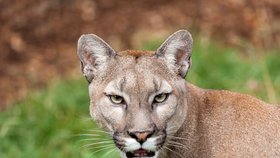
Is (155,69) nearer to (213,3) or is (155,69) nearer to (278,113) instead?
(278,113)

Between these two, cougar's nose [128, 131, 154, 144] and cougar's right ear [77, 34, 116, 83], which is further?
cougar's right ear [77, 34, 116, 83]

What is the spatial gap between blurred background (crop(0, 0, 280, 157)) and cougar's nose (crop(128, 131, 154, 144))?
244 centimetres

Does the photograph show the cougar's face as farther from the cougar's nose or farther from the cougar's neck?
the cougar's neck

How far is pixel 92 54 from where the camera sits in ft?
25.0

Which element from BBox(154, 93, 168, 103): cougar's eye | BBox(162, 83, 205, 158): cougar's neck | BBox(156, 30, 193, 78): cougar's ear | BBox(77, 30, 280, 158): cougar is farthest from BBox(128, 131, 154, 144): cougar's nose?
BBox(156, 30, 193, 78): cougar's ear

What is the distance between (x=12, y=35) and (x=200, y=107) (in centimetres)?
649

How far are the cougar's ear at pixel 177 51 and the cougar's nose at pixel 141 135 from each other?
2.57 feet

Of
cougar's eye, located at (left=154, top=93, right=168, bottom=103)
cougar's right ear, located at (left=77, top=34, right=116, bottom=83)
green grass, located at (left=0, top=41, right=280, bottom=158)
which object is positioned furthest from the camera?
green grass, located at (left=0, top=41, right=280, bottom=158)

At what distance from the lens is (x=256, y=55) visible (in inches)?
493

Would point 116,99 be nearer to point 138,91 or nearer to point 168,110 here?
point 138,91

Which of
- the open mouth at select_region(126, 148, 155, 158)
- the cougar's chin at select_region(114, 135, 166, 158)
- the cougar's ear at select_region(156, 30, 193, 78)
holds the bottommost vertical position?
the open mouth at select_region(126, 148, 155, 158)

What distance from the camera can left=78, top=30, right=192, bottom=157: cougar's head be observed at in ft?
22.7

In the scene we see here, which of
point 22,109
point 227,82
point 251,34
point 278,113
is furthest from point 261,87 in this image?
point 278,113

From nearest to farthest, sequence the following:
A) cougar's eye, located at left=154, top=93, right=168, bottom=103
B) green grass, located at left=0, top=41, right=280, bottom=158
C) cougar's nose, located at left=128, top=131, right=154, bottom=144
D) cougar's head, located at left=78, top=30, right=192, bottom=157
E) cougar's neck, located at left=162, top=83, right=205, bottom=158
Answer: cougar's nose, located at left=128, top=131, right=154, bottom=144
cougar's head, located at left=78, top=30, right=192, bottom=157
cougar's eye, located at left=154, top=93, right=168, bottom=103
cougar's neck, located at left=162, top=83, right=205, bottom=158
green grass, located at left=0, top=41, right=280, bottom=158
